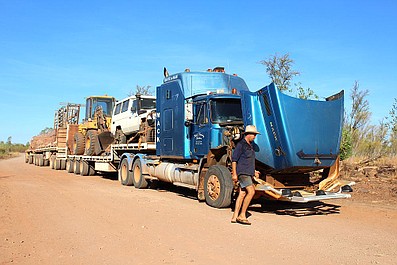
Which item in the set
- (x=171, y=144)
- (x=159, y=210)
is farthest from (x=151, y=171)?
(x=159, y=210)

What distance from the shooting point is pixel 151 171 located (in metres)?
14.6

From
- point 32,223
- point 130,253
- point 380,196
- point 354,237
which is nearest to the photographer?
point 130,253

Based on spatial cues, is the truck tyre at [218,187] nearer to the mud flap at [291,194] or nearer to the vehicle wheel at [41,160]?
the mud flap at [291,194]

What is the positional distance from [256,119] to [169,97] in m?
4.42

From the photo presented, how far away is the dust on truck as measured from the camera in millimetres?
9070

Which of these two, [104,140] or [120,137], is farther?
[104,140]

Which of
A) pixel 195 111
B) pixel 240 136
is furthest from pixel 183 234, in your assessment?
pixel 195 111

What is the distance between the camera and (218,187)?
405 inches

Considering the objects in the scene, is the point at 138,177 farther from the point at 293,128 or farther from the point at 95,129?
the point at 293,128

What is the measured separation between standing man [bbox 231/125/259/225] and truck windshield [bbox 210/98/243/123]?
8.05 feet

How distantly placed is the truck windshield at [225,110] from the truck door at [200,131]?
0.74ft

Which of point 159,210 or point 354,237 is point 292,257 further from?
point 159,210

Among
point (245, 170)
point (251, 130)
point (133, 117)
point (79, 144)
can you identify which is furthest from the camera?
point (79, 144)

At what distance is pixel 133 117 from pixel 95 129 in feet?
19.2
